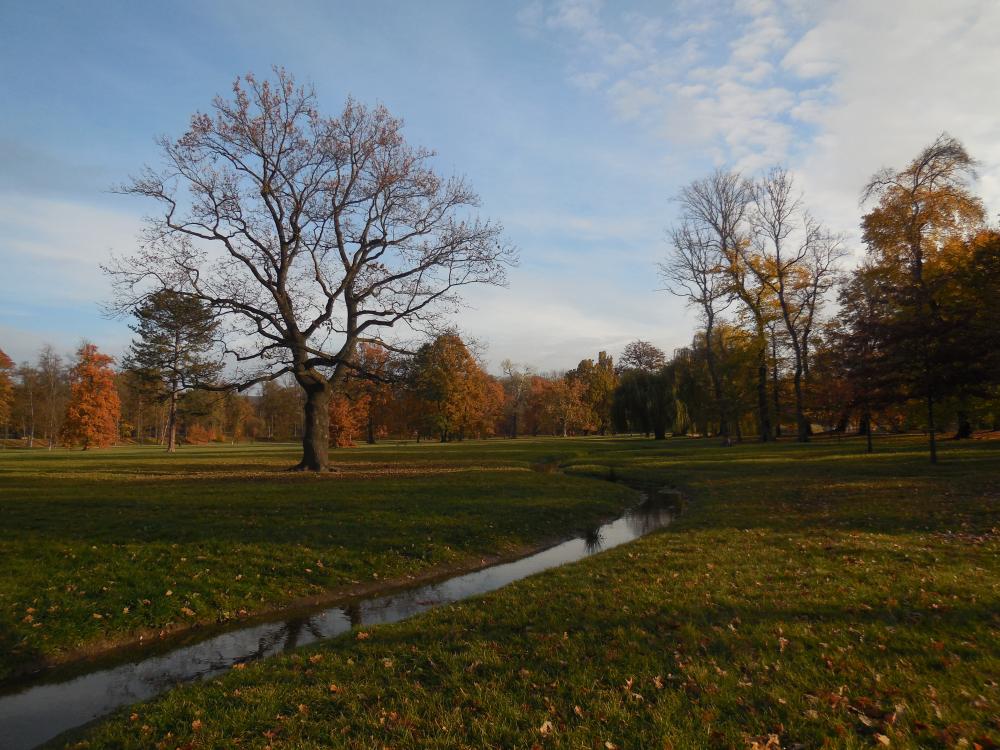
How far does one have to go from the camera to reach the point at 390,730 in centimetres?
415

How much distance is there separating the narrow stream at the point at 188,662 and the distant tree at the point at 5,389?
67134 mm

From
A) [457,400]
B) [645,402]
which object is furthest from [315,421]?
[457,400]

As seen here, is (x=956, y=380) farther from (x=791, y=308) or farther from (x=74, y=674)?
(x=74, y=674)

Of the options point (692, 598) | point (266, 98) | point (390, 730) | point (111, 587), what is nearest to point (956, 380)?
point (692, 598)

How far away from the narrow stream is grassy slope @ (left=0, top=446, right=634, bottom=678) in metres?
0.76

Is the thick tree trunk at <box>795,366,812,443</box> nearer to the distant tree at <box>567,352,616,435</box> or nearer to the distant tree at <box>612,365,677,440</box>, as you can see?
the distant tree at <box>612,365,677,440</box>

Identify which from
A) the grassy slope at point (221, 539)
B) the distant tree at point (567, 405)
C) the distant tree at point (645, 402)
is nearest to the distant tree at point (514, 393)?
the distant tree at point (567, 405)

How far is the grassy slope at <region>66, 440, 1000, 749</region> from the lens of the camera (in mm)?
3969

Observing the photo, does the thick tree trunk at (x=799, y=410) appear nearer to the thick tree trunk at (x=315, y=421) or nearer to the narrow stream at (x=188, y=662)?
the thick tree trunk at (x=315, y=421)

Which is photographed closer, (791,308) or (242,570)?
(242,570)

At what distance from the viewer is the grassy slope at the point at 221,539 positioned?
734 centimetres

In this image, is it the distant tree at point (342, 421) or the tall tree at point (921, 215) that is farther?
the distant tree at point (342, 421)

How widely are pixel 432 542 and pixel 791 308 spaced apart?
118 feet

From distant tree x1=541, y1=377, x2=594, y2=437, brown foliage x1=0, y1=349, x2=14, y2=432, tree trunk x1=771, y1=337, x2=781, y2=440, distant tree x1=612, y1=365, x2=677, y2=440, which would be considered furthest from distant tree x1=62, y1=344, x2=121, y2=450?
tree trunk x1=771, y1=337, x2=781, y2=440
